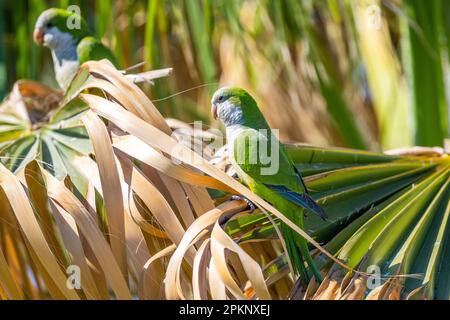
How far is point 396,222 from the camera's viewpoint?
1812 millimetres

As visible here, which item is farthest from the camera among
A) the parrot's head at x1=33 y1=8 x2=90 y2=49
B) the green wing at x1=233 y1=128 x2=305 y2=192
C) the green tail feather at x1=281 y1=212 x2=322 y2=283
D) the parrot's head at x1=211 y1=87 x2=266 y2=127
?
the parrot's head at x1=33 y1=8 x2=90 y2=49

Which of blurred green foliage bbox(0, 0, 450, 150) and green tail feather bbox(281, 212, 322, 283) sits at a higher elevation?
blurred green foliage bbox(0, 0, 450, 150)

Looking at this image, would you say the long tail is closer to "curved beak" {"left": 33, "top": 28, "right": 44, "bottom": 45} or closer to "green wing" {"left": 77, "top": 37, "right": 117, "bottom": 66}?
"green wing" {"left": 77, "top": 37, "right": 117, "bottom": 66}

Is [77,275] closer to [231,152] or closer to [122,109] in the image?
[122,109]

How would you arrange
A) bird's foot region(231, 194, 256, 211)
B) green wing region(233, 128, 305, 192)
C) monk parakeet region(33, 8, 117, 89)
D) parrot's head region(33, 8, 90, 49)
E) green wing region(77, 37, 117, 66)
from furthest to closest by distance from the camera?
parrot's head region(33, 8, 90, 49)
monk parakeet region(33, 8, 117, 89)
green wing region(77, 37, 117, 66)
green wing region(233, 128, 305, 192)
bird's foot region(231, 194, 256, 211)

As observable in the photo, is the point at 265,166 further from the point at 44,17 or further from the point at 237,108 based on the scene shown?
the point at 44,17

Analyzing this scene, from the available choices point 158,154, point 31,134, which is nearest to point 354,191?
point 158,154

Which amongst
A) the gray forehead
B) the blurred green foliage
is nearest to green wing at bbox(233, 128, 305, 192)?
the blurred green foliage

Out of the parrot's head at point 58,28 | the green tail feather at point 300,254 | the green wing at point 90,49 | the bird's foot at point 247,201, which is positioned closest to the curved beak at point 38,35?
the parrot's head at point 58,28

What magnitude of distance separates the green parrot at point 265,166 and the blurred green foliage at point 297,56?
3.77ft

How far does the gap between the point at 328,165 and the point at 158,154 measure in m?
0.70

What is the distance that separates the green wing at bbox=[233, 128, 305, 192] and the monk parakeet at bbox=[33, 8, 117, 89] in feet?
4.79

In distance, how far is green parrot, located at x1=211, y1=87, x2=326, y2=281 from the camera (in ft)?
5.96

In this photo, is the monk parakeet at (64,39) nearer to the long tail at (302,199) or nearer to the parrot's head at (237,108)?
the parrot's head at (237,108)
